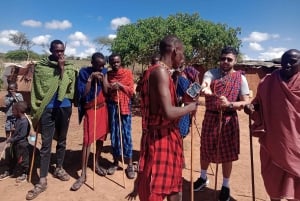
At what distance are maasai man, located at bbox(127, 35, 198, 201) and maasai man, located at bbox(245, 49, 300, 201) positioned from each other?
3.97ft

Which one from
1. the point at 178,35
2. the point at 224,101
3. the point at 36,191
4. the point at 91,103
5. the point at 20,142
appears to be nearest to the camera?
the point at 224,101

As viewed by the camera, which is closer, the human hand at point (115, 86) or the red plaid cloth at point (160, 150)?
the red plaid cloth at point (160, 150)

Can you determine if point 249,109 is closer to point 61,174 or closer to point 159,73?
point 159,73

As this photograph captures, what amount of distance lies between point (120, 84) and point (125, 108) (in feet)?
1.39

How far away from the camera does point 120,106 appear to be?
5.52m

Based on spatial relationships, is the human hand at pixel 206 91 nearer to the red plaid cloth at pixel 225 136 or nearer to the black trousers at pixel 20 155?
the red plaid cloth at pixel 225 136

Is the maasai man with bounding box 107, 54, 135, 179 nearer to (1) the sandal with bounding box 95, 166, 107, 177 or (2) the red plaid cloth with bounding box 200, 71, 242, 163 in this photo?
(1) the sandal with bounding box 95, 166, 107, 177

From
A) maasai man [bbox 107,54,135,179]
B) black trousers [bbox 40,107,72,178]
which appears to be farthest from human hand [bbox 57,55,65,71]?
maasai man [bbox 107,54,135,179]

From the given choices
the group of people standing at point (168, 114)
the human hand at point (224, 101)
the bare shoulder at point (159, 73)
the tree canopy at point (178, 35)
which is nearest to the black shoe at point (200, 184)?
the group of people standing at point (168, 114)

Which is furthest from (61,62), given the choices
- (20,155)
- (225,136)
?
(225,136)

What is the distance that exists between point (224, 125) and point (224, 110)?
197 millimetres

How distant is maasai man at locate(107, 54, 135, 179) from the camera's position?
5473mm

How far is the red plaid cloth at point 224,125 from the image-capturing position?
428 cm

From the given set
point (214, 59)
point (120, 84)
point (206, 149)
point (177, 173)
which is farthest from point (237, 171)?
point (214, 59)
